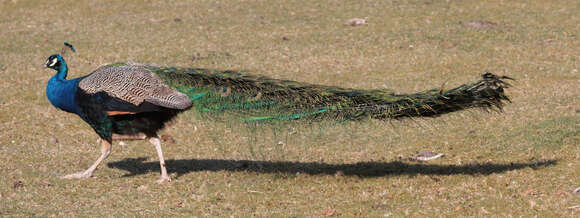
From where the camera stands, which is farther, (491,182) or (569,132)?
(569,132)

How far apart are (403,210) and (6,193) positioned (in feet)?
18.1

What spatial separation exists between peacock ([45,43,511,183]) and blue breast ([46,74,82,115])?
0.05ft

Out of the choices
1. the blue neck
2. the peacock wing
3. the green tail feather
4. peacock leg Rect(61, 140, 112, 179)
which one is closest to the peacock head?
the blue neck

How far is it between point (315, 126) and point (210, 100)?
1584 millimetres

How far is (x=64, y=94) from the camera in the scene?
10016mm

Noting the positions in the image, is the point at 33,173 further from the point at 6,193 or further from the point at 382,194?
the point at 382,194

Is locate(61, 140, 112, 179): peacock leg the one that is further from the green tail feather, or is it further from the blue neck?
the green tail feather

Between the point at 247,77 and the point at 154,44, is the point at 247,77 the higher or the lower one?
the higher one

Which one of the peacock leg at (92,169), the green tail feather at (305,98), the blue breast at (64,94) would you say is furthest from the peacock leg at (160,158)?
the blue breast at (64,94)

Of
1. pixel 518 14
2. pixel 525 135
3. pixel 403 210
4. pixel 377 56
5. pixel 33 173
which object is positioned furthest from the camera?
pixel 518 14

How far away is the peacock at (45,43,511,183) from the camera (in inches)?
356

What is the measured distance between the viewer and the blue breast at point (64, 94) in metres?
9.97

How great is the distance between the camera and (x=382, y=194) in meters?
9.39

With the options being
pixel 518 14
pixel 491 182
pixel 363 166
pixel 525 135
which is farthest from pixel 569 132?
pixel 518 14
